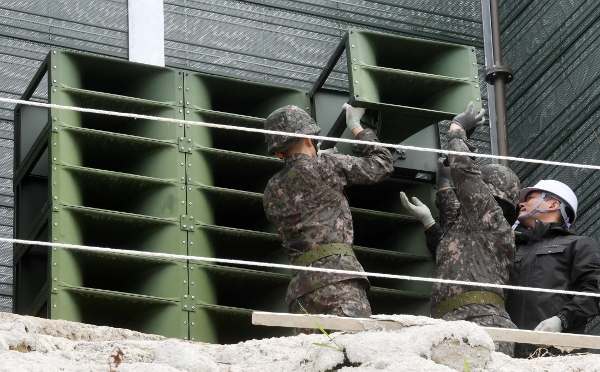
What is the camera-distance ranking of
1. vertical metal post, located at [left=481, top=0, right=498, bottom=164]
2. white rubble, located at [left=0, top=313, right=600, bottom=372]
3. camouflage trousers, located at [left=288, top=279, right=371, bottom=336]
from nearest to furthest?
1. white rubble, located at [left=0, top=313, right=600, bottom=372]
2. camouflage trousers, located at [left=288, top=279, right=371, bottom=336]
3. vertical metal post, located at [left=481, top=0, right=498, bottom=164]

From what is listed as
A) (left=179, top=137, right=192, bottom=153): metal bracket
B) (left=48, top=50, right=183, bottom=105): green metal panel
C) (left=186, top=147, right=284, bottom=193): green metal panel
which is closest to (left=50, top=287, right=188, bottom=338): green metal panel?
(left=186, top=147, right=284, bottom=193): green metal panel

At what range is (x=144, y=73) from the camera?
7172mm

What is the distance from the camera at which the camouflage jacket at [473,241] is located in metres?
6.35

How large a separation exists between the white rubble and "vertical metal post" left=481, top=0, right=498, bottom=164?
4025 mm

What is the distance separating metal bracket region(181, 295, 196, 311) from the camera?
21.4 feet

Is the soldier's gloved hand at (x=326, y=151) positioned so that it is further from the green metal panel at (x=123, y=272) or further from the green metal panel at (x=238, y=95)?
the green metal panel at (x=123, y=272)

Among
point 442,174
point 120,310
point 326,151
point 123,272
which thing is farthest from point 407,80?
point 120,310

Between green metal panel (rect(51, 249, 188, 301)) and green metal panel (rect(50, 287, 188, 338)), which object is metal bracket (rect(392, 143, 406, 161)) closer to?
green metal panel (rect(51, 249, 188, 301))

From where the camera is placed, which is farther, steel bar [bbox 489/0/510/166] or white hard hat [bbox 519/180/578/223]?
steel bar [bbox 489/0/510/166]

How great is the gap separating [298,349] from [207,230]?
2218mm

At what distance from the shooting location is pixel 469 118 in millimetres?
6934

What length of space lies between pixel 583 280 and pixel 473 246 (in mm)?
585

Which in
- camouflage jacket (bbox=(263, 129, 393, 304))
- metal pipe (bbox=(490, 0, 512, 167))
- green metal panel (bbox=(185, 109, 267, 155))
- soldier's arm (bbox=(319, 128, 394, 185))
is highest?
metal pipe (bbox=(490, 0, 512, 167))

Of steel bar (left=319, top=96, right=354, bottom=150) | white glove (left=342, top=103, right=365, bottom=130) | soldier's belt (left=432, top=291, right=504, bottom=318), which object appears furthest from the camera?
steel bar (left=319, top=96, right=354, bottom=150)
